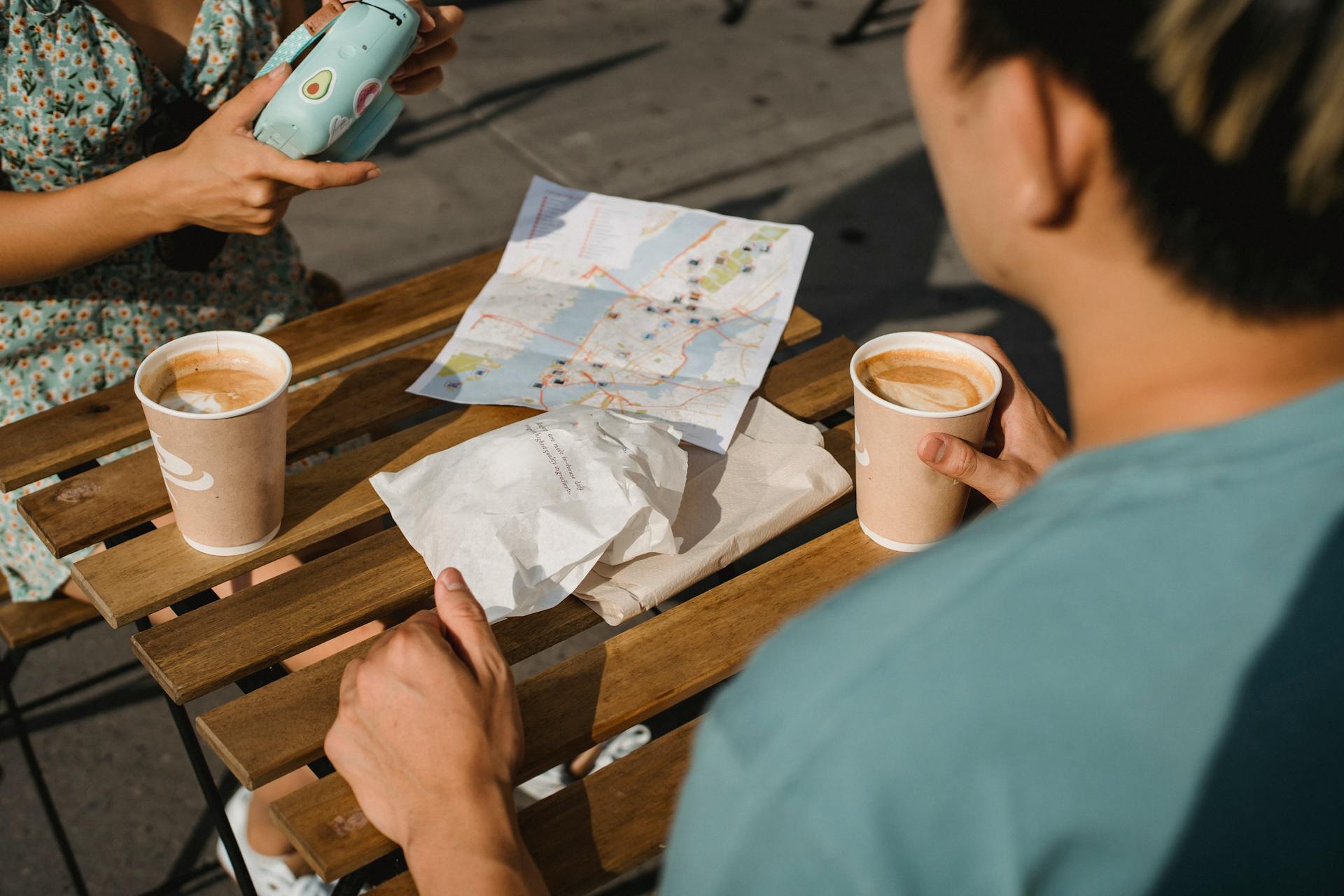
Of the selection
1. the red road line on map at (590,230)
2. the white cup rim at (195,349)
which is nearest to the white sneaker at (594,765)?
the red road line on map at (590,230)

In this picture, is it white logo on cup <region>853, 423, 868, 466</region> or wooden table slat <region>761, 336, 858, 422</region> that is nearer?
white logo on cup <region>853, 423, 868, 466</region>

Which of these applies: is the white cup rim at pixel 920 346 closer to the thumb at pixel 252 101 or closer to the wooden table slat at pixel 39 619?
the thumb at pixel 252 101

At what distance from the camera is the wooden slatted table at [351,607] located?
967 millimetres

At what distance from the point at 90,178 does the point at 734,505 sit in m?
1.01

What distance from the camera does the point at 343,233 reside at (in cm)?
344

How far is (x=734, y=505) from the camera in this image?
1210mm

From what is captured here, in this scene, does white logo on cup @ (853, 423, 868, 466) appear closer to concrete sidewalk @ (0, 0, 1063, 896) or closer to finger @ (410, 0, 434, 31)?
finger @ (410, 0, 434, 31)

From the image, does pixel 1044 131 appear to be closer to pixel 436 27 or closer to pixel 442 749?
pixel 442 749

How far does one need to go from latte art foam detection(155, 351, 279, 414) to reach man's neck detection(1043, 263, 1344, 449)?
0.80 meters

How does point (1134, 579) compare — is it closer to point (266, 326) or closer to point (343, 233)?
point (266, 326)

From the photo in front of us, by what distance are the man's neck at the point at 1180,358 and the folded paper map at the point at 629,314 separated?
2.16 ft

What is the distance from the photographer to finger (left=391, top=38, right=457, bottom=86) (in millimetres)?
1493

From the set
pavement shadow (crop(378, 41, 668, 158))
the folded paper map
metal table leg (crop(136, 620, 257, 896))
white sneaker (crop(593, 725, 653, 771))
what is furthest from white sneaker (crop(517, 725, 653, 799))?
pavement shadow (crop(378, 41, 668, 158))

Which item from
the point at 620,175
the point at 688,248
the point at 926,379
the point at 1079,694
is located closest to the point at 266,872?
the point at 688,248
